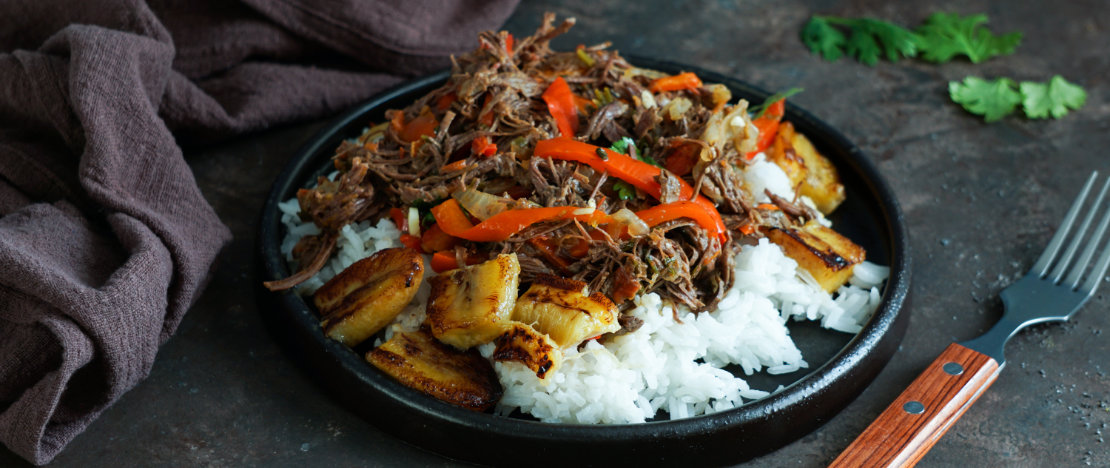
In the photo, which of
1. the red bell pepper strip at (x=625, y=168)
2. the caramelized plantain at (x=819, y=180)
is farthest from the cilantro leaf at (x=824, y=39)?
the red bell pepper strip at (x=625, y=168)

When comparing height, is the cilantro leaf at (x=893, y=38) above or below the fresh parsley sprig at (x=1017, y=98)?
above

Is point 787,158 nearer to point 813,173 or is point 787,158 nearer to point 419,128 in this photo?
point 813,173

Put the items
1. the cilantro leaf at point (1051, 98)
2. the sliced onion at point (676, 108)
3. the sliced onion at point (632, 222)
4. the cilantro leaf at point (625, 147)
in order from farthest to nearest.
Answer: the cilantro leaf at point (1051, 98) → the sliced onion at point (676, 108) → the cilantro leaf at point (625, 147) → the sliced onion at point (632, 222)

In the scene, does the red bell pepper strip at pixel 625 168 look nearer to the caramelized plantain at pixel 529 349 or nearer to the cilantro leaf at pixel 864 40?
the caramelized plantain at pixel 529 349

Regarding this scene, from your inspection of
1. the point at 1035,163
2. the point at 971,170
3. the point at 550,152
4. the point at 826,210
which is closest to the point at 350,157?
the point at 550,152

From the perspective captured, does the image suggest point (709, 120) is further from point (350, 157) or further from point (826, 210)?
point (350, 157)

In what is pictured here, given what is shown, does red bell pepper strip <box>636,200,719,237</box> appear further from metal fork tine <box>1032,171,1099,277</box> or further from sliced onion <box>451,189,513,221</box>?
metal fork tine <box>1032,171,1099,277</box>
